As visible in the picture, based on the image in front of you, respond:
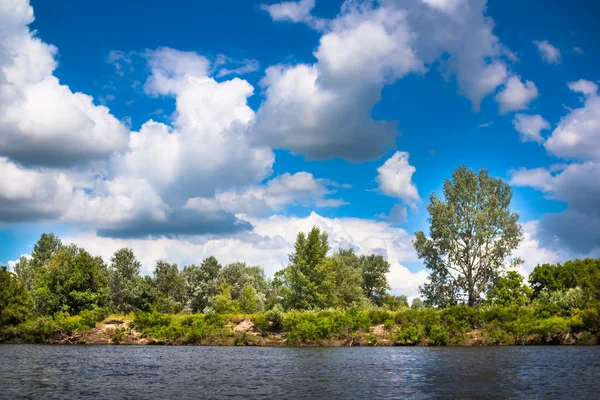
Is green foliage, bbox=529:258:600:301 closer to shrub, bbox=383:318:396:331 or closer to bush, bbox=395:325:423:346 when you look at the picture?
bush, bbox=395:325:423:346

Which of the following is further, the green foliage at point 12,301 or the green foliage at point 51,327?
the green foliage at point 12,301

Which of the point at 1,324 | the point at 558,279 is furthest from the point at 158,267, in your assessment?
the point at 558,279

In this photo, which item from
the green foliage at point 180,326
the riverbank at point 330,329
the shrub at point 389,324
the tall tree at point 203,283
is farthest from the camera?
the tall tree at point 203,283

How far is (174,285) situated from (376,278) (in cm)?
6053

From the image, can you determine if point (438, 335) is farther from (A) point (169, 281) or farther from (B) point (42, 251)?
(B) point (42, 251)

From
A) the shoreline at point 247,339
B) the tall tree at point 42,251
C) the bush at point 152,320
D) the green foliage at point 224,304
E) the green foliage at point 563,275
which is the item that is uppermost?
the tall tree at point 42,251

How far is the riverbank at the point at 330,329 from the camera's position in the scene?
68.3 metres

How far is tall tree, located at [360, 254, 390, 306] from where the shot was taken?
14862cm

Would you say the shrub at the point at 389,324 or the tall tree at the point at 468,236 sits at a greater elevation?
the tall tree at the point at 468,236

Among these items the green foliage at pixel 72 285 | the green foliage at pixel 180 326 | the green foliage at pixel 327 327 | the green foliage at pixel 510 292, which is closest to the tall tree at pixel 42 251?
the green foliage at pixel 72 285

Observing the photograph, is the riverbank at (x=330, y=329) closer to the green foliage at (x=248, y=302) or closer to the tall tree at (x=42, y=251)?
the green foliage at (x=248, y=302)

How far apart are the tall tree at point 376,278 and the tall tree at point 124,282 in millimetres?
66409

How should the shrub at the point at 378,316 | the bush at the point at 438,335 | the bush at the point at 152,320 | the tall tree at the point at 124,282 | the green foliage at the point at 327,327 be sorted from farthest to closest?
the tall tree at the point at 124,282 → the bush at the point at 152,320 → the shrub at the point at 378,316 → the green foliage at the point at 327,327 → the bush at the point at 438,335

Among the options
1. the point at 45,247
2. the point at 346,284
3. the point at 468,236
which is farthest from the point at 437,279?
the point at 45,247
